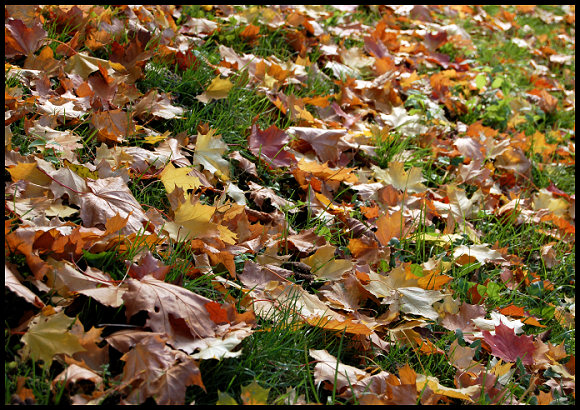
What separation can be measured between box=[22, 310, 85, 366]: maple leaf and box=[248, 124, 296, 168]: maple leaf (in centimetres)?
124

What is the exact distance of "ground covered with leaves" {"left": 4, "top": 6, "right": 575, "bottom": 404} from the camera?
1.31 m

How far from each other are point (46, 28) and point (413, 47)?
90.4 inches

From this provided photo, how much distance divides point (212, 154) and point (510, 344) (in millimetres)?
1228

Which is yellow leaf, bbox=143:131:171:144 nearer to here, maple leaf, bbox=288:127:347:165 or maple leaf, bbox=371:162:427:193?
maple leaf, bbox=288:127:347:165

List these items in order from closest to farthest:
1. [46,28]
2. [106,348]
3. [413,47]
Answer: [106,348]
[46,28]
[413,47]

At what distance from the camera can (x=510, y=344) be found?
5.72ft

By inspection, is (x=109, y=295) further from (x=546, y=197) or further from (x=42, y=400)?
(x=546, y=197)

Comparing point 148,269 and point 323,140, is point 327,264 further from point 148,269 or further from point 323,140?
point 323,140

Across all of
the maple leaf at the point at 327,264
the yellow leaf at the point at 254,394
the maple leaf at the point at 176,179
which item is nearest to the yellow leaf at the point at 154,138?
the maple leaf at the point at 176,179

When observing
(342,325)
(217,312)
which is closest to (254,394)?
(217,312)

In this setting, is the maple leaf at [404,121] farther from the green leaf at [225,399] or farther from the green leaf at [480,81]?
the green leaf at [225,399]

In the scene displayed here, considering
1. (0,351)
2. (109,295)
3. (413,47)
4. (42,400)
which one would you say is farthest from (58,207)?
(413,47)

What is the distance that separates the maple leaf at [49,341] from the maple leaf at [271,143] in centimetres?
124

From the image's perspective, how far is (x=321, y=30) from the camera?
3.42m
